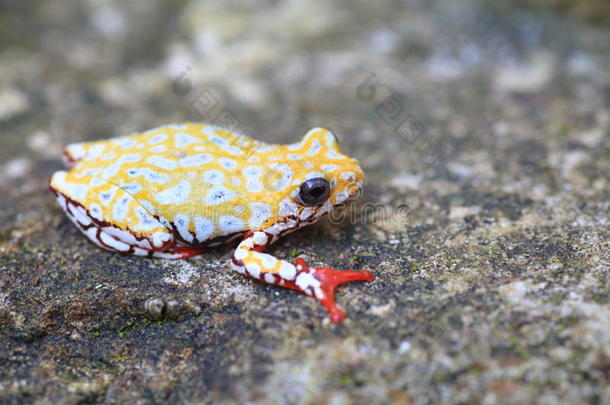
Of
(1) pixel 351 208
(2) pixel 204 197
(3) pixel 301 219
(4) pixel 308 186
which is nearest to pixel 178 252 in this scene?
(2) pixel 204 197

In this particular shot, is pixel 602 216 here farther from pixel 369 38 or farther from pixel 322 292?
pixel 369 38

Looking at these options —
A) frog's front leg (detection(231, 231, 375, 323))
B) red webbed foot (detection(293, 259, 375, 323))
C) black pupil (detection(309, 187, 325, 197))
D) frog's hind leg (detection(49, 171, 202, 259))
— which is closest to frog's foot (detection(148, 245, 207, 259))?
frog's hind leg (detection(49, 171, 202, 259))

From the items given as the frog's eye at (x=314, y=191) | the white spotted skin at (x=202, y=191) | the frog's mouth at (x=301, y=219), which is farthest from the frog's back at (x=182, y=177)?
the frog's eye at (x=314, y=191)

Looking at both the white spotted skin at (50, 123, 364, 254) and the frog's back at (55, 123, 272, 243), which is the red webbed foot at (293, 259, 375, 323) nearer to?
the white spotted skin at (50, 123, 364, 254)

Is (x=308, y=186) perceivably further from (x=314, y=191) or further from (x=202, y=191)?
(x=202, y=191)

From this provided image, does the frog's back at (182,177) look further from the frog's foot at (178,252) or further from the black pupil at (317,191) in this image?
the black pupil at (317,191)

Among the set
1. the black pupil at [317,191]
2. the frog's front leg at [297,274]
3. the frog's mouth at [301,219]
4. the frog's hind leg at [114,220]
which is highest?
the black pupil at [317,191]

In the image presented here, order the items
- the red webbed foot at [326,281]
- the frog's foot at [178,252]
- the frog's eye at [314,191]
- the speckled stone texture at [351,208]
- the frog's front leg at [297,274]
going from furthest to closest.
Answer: the frog's foot at [178,252] → the frog's eye at [314,191] → the frog's front leg at [297,274] → the red webbed foot at [326,281] → the speckled stone texture at [351,208]
